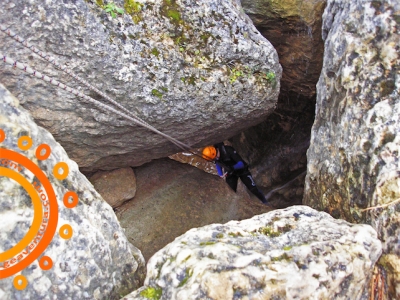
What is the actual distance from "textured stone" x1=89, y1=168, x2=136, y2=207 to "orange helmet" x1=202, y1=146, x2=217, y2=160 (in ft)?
4.25

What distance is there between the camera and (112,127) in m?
3.95

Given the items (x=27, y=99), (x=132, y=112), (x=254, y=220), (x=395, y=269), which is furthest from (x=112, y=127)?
(x=395, y=269)

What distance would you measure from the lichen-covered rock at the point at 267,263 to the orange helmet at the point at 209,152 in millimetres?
3237

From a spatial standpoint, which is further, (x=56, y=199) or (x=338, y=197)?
(x=338, y=197)

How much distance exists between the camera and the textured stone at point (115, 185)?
509cm

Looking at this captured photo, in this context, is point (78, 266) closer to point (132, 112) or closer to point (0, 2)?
point (132, 112)

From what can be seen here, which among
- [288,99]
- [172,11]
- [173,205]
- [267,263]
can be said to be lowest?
[173,205]

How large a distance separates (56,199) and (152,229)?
2.80m

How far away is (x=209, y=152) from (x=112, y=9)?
310 centimetres

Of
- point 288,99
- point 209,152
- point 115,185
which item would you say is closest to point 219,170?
point 209,152

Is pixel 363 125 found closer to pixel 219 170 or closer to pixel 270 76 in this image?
pixel 270 76

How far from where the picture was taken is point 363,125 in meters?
3.04

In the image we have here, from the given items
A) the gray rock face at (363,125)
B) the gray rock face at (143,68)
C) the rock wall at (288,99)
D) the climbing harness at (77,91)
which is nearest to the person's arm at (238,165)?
the rock wall at (288,99)

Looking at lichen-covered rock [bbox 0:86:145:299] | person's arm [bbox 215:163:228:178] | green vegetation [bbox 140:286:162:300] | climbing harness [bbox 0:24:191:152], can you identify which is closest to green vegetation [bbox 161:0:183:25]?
climbing harness [bbox 0:24:191:152]
